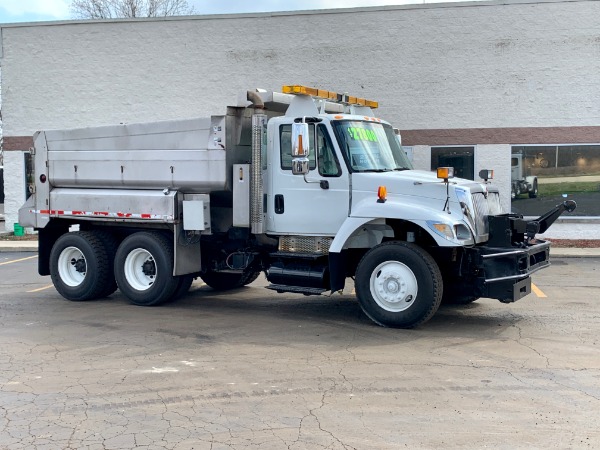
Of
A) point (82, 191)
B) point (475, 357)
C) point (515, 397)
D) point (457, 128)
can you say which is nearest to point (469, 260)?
point (475, 357)

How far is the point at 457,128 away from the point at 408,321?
12704 millimetres

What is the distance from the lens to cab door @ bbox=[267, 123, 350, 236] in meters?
9.47

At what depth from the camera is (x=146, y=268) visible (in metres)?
11.0

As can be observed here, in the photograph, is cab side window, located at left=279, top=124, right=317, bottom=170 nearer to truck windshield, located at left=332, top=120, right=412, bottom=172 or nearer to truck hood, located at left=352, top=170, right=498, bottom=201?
truck windshield, located at left=332, top=120, right=412, bottom=172

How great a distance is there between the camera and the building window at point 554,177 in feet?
65.7

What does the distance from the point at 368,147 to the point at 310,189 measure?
37.8 inches

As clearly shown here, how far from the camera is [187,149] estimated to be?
10320 millimetres

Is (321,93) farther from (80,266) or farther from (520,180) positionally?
(520,180)

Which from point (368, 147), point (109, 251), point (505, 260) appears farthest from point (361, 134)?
point (109, 251)

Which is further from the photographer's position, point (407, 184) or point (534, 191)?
point (534, 191)

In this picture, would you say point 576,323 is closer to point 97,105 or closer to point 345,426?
point 345,426

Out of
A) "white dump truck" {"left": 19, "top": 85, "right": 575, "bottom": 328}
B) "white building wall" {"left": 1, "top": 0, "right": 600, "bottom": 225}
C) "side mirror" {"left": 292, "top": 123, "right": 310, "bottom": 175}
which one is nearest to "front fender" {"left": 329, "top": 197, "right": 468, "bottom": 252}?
"white dump truck" {"left": 19, "top": 85, "right": 575, "bottom": 328}

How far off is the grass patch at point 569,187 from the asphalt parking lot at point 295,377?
9598 mm

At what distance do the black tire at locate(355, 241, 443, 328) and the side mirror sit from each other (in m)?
1.39
